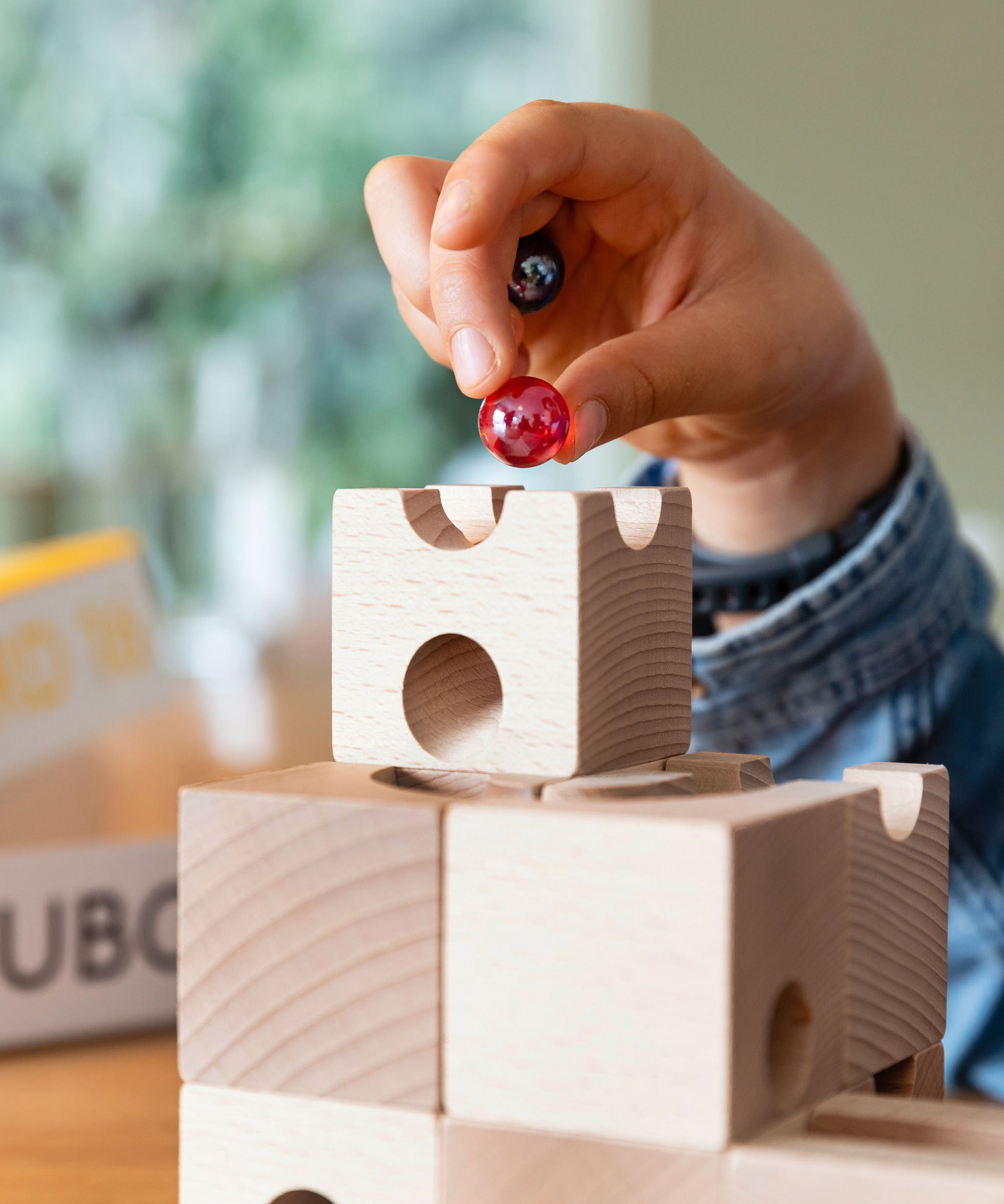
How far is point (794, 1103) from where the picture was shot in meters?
0.33

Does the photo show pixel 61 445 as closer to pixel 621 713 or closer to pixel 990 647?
pixel 990 647

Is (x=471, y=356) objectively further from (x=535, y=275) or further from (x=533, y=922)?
(x=533, y=922)

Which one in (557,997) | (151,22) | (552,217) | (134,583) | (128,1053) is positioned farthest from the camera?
(151,22)

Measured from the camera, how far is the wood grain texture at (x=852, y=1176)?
0.28m

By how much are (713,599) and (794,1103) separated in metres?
0.50

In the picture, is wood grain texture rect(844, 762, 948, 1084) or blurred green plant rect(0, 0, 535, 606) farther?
blurred green plant rect(0, 0, 535, 606)

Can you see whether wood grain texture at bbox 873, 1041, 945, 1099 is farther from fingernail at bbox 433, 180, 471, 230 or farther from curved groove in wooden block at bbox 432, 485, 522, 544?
fingernail at bbox 433, 180, 471, 230

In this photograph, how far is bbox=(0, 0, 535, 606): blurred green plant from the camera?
2.61m

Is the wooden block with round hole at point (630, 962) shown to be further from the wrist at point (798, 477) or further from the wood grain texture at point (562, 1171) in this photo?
the wrist at point (798, 477)

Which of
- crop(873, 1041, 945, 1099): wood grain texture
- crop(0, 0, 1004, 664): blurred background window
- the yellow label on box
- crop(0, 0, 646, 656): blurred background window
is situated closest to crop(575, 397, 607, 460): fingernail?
crop(873, 1041, 945, 1099): wood grain texture

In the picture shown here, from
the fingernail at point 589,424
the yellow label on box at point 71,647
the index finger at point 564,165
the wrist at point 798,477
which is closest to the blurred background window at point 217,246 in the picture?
the yellow label on box at point 71,647

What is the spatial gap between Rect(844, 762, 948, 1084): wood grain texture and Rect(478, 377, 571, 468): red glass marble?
15 centimetres

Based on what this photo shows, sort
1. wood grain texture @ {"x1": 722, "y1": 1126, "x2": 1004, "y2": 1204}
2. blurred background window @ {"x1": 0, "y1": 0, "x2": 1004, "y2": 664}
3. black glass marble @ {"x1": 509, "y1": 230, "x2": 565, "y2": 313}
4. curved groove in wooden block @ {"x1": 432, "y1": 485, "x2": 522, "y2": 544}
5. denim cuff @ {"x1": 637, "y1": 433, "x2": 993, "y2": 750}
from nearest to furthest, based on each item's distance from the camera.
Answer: wood grain texture @ {"x1": 722, "y1": 1126, "x2": 1004, "y2": 1204} < curved groove in wooden block @ {"x1": 432, "y1": 485, "x2": 522, "y2": 544} < black glass marble @ {"x1": 509, "y1": 230, "x2": 565, "y2": 313} < denim cuff @ {"x1": 637, "y1": 433, "x2": 993, "y2": 750} < blurred background window @ {"x1": 0, "y1": 0, "x2": 1004, "y2": 664}

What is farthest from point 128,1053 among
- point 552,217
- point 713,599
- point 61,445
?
point 61,445
